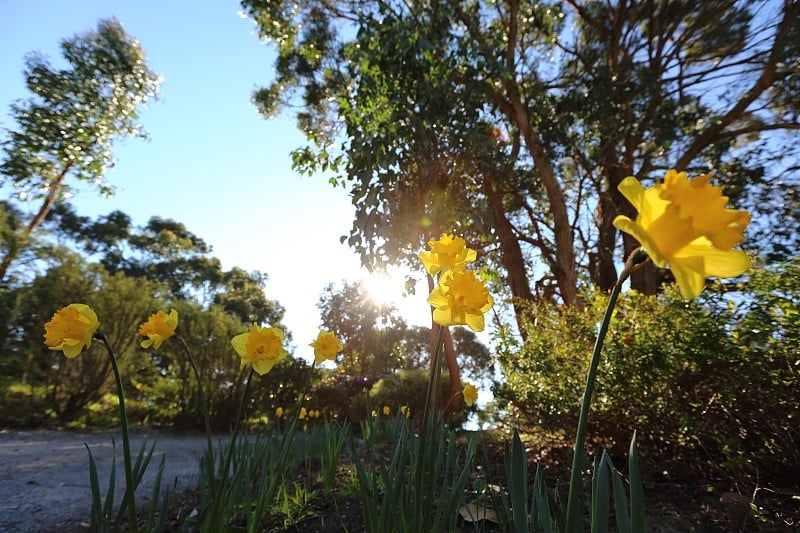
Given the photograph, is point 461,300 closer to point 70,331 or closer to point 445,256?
point 445,256

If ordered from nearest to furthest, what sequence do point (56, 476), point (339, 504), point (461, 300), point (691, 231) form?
point (691, 231), point (461, 300), point (339, 504), point (56, 476)

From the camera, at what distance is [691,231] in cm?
53

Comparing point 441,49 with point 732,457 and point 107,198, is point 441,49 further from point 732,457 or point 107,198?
point 107,198

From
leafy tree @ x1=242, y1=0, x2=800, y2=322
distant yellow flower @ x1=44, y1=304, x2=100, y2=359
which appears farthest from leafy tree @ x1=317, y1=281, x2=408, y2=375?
distant yellow flower @ x1=44, y1=304, x2=100, y2=359

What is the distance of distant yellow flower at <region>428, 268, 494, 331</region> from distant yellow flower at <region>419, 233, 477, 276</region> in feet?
0.32

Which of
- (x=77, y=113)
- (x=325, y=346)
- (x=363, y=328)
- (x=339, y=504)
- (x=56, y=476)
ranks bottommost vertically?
(x=56, y=476)

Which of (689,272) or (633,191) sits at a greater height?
(633,191)

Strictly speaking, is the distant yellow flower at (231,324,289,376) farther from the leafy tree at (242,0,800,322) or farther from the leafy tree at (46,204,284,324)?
the leafy tree at (46,204,284,324)

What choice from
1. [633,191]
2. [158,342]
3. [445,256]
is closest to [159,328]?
[158,342]

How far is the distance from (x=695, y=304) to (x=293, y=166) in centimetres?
552

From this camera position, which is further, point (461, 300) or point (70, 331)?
point (70, 331)

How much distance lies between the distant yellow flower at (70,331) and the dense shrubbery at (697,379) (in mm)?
2344

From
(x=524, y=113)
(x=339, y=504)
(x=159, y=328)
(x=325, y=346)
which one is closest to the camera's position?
(x=159, y=328)

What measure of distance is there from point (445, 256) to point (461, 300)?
17cm
